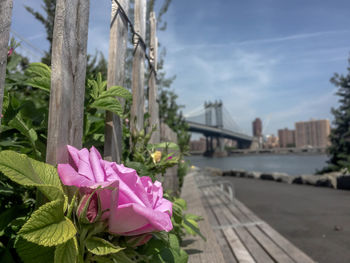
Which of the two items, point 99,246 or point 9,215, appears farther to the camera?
point 9,215

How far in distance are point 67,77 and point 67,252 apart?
1.13 feet

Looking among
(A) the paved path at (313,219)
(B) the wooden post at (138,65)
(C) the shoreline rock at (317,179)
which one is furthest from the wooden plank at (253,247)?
(C) the shoreline rock at (317,179)

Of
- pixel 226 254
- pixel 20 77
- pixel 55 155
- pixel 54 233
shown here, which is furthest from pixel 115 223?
pixel 226 254

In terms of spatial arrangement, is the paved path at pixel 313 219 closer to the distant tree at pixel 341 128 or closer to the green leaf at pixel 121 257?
the green leaf at pixel 121 257

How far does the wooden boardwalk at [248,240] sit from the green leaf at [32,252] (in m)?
0.96

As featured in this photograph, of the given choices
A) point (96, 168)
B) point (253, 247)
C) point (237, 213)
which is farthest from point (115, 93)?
point (237, 213)

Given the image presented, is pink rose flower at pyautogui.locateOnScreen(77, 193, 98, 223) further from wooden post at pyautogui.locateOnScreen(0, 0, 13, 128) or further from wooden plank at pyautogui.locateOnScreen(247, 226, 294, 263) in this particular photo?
wooden plank at pyautogui.locateOnScreen(247, 226, 294, 263)

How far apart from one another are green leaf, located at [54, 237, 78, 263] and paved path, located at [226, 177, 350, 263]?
10.6 feet

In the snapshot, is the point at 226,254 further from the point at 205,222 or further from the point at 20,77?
the point at 20,77

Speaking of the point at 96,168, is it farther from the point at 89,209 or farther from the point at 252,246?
the point at 252,246

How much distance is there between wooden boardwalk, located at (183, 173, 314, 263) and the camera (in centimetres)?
211

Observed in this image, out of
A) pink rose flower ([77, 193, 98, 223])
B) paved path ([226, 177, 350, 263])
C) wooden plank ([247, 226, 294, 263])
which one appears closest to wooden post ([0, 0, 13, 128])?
pink rose flower ([77, 193, 98, 223])

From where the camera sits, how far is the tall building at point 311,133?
61031 millimetres

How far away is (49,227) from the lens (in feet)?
1.31
